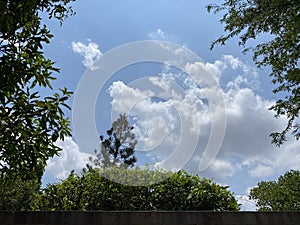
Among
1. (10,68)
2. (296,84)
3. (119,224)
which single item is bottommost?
(119,224)

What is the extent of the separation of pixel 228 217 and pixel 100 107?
421 cm

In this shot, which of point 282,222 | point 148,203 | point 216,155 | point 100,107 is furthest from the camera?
point 100,107

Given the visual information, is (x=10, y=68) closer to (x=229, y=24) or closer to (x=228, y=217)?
(x=228, y=217)

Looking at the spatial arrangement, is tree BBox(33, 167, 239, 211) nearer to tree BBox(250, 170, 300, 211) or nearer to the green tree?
tree BBox(250, 170, 300, 211)

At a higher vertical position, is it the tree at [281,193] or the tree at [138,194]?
the tree at [281,193]

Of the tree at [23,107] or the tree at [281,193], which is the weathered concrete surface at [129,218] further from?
the tree at [281,193]

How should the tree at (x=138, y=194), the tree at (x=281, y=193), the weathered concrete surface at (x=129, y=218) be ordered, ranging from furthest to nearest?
the tree at (x=281, y=193)
the tree at (x=138, y=194)
the weathered concrete surface at (x=129, y=218)

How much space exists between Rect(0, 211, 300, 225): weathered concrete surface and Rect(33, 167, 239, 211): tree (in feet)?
6.35

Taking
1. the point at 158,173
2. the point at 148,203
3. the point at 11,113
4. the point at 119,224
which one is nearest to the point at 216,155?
the point at 158,173

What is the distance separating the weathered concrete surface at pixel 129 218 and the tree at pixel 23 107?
0.66m

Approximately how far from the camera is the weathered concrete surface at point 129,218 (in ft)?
8.99

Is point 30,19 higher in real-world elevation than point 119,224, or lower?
higher

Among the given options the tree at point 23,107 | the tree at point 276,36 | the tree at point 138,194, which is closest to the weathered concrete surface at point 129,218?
the tree at point 23,107

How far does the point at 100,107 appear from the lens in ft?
21.1
